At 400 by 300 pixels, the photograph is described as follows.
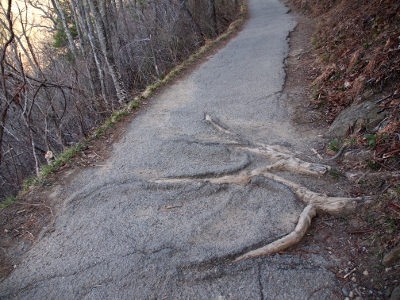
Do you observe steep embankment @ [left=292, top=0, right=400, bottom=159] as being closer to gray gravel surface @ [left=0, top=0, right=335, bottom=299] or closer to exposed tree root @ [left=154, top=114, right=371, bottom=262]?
exposed tree root @ [left=154, top=114, right=371, bottom=262]

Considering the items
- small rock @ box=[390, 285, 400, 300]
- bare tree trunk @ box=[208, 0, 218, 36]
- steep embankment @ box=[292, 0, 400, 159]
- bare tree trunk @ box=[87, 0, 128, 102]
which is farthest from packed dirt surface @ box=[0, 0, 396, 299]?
bare tree trunk @ box=[208, 0, 218, 36]

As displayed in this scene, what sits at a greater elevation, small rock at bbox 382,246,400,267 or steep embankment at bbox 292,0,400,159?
steep embankment at bbox 292,0,400,159

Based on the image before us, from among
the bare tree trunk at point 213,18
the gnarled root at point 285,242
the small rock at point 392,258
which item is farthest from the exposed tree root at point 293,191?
the bare tree trunk at point 213,18

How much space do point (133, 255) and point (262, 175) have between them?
1717 millimetres

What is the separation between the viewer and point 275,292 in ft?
7.14

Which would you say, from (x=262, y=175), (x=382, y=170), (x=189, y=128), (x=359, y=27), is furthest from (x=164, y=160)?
(x=359, y=27)

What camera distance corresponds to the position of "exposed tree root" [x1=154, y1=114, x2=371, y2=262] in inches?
99.3

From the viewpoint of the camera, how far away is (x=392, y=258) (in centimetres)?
213

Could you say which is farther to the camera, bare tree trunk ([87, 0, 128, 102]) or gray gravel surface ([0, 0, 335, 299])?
bare tree trunk ([87, 0, 128, 102])

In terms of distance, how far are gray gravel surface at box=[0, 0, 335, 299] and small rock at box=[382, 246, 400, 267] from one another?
1.35ft

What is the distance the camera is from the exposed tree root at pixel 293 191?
252 centimetres

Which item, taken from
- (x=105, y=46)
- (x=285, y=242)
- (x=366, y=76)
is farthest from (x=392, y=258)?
(x=105, y=46)

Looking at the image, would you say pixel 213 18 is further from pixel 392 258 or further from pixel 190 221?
pixel 392 258

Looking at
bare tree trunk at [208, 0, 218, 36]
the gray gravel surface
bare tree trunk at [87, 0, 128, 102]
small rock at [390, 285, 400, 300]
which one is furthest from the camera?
bare tree trunk at [208, 0, 218, 36]
